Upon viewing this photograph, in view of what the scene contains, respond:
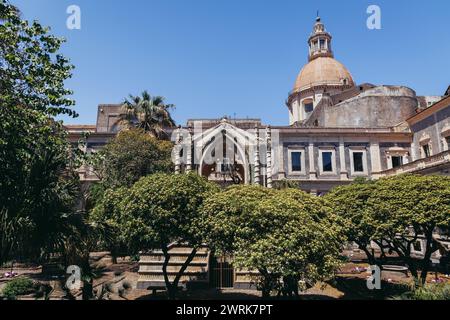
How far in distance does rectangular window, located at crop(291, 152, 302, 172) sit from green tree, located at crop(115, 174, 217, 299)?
1967cm

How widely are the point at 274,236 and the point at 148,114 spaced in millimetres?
20161

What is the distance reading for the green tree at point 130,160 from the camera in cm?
2319

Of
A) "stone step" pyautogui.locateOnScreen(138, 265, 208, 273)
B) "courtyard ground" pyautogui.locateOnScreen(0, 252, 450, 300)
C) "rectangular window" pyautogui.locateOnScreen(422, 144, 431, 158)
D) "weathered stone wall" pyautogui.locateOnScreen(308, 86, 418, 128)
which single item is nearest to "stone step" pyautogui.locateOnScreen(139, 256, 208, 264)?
"stone step" pyautogui.locateOnScreen(138, 265, 208, 273)

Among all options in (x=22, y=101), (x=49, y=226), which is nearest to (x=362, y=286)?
(x=49, y=226)

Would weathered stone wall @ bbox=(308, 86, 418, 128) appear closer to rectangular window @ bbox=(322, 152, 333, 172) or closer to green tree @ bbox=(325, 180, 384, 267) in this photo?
rectangular window @ bbox=(322, 152, 333, 172)

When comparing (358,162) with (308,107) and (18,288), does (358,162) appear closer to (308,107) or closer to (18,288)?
(308,107)

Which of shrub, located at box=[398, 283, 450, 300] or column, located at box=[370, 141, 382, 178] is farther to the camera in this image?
column, located at box=[370, 141, 382, 178]

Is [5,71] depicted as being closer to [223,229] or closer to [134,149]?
[223,229]

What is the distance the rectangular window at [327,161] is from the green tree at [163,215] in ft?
69.6

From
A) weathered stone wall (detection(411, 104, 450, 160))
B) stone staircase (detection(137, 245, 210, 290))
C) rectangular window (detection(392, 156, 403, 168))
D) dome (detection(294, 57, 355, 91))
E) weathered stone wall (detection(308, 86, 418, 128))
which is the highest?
dome (detection(294, 57, 355, 91))

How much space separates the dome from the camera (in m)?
52.4

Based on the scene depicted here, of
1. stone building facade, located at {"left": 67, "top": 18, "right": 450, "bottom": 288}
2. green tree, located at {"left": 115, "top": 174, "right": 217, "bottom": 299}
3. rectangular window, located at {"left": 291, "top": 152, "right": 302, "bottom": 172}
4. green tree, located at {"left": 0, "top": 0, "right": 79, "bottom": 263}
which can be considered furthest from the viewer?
rectangular window, located at {"left": 291, "top": 152, "right": 302, "bottom": 172}

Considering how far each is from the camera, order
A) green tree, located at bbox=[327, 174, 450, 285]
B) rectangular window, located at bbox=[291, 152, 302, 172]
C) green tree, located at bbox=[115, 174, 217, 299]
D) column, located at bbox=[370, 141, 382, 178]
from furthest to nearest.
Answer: rectangular window, located at bbox=[291, 152, 302, 172], column, located at bbox=[370, 141, 382, 178], green tree, located at bbox=[327, 174, 450, 285], green tree, located at bbox=[115, 174, 217, 299]
